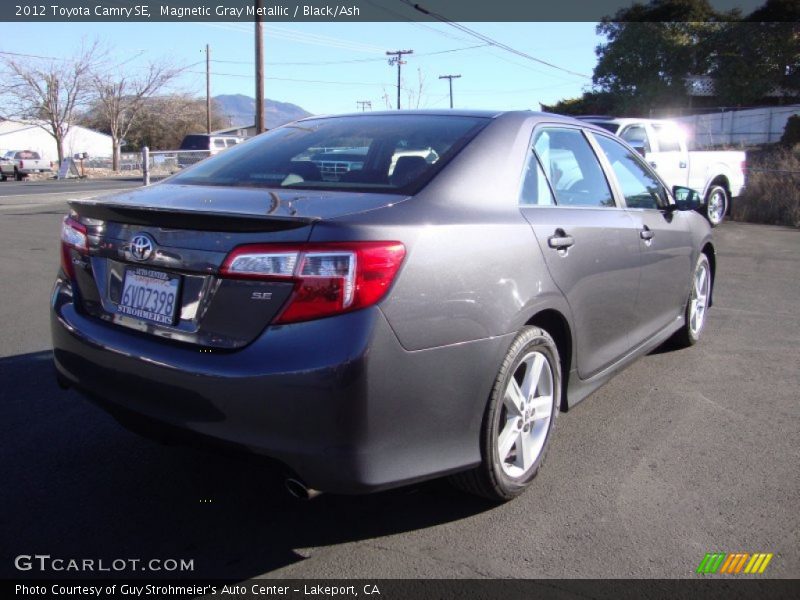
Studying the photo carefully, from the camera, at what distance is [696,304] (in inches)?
223

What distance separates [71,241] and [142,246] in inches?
23.1

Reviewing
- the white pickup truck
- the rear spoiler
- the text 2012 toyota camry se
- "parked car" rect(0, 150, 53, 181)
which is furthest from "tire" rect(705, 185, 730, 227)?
"parked car" rect(0, 150, 53, 181)

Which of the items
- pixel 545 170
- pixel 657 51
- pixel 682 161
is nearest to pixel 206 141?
pixel 657 51

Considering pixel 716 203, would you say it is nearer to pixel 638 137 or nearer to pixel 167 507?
pixel 638 137

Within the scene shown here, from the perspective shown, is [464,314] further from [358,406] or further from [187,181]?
[187,181]

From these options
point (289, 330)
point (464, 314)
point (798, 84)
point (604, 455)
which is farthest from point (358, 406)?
point (798, 84)

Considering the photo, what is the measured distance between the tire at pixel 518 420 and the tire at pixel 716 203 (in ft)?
39.2

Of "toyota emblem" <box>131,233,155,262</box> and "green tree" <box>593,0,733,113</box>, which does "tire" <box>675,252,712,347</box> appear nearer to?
"toyota emblem" <box>131,233,155,262</box>

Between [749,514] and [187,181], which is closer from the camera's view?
[749,514]

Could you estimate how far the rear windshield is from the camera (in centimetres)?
312

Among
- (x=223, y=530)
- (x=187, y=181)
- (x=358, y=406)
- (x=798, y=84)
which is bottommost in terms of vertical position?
(x=223, y=530)

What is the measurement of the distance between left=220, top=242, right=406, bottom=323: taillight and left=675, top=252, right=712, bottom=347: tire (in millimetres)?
3598

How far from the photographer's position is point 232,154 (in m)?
3.80

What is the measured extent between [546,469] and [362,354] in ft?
5.22
